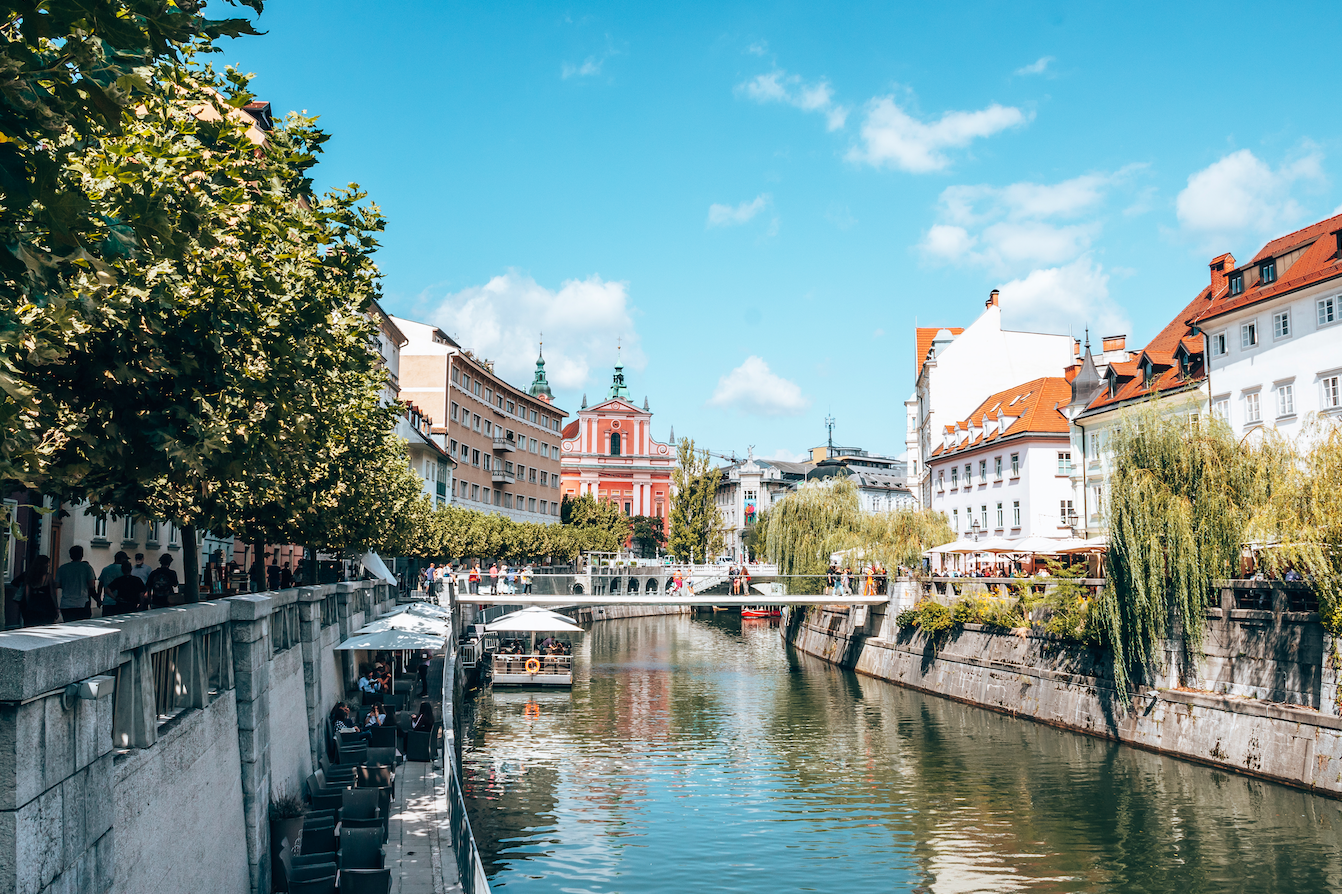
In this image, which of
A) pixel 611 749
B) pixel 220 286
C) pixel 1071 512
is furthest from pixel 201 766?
pixel 1071 512

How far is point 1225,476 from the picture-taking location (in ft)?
90.1

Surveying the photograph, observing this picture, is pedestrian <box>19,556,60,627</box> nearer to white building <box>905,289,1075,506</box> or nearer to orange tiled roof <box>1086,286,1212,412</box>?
orange tiled roof <box>1086,286,1212,412</box>

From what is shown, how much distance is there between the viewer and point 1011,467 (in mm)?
57344

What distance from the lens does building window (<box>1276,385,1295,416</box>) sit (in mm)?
34906

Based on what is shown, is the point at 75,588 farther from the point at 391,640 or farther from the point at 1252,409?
the point at 1252,409

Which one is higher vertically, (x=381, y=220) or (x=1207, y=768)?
(x=381, y=220)

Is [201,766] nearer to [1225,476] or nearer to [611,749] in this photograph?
[611,749]

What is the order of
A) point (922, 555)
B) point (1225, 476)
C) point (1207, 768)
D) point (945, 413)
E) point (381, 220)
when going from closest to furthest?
point (381, 220) → point (1207, 768) → point (1225, 476) → point (922, 555) → point (945, 413)

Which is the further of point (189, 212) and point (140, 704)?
point (140, 704)

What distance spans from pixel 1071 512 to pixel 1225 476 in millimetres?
27462

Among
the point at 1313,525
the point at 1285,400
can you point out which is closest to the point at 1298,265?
the point at 1285,400

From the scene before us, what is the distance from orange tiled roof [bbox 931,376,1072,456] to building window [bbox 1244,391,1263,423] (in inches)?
698

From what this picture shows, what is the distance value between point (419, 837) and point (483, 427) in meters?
66.9

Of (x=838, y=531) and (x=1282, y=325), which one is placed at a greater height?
(x=1282, y=325)
